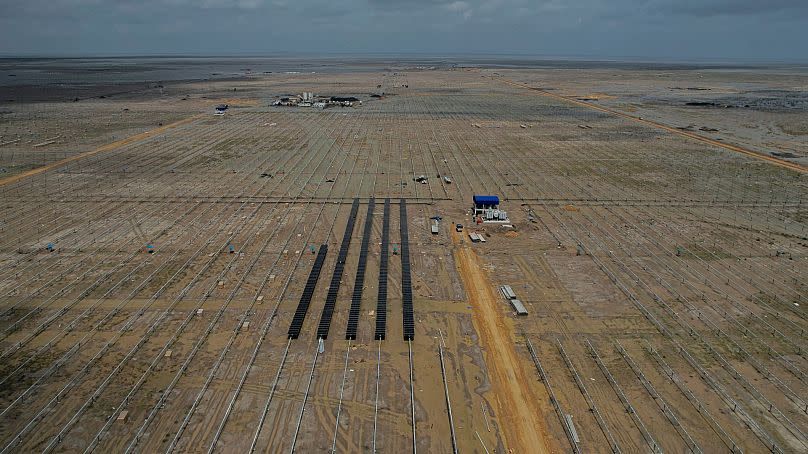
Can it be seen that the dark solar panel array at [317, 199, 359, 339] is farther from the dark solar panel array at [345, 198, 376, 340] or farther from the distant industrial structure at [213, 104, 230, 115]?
the distant industrial structure at [213, 104, 230, 115]

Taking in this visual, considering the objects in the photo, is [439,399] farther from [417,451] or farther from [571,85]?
[571,85]

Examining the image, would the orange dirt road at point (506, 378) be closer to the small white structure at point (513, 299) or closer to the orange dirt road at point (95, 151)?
the small white structure at point (513, 299)

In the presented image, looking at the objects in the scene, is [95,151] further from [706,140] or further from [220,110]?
[706,140]

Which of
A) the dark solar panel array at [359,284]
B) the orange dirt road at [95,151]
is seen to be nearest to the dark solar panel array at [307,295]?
the dark solar panel array at [359,284]

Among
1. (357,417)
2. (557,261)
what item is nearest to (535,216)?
(557,261)

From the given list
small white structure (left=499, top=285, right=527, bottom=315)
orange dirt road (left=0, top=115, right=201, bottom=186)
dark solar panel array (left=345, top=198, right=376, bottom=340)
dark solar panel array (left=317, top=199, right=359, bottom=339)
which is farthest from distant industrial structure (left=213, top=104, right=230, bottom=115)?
small white structure (left=499, top=285, right=527, bottom=315)

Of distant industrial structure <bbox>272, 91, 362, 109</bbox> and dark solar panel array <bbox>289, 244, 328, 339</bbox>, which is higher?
distant industrial structure <bbox>272, 91, 362, 109</bbox>
